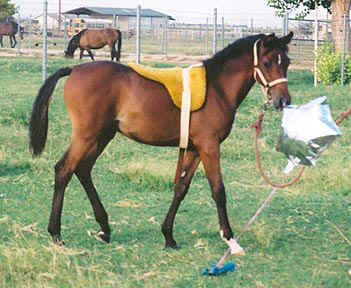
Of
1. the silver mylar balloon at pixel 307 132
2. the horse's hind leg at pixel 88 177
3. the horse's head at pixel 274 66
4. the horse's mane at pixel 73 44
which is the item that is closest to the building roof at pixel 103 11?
the horse's mane at pixel 73 44

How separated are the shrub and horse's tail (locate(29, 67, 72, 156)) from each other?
15.3m

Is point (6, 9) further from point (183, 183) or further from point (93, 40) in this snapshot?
point (183, 183)

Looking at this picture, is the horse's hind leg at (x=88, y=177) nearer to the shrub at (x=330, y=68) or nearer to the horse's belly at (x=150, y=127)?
the horse's belly at (x=150, y=127)

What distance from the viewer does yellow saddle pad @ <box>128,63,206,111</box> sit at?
650cm

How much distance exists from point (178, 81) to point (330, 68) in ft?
50.4

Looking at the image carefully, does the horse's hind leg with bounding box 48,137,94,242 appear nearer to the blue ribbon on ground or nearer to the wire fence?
the blue ribbon on ground

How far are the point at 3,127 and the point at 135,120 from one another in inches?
258

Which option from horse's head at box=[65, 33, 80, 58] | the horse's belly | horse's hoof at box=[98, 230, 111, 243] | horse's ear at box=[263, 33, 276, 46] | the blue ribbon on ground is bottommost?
the blue ribbon on ground

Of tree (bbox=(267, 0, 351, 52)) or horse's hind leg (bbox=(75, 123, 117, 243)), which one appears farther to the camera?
tree (bbox=(267, 0, 351, 52))

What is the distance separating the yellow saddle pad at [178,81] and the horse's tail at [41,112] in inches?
25.8

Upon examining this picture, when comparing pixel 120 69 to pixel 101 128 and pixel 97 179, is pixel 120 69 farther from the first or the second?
pixel 97 179

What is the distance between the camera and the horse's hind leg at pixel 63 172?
6.49 m

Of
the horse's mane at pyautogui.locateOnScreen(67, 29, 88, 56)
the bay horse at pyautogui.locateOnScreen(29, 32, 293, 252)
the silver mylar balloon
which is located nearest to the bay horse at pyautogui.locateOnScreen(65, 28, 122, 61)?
the horse's mane at pyautogui.locateOnScreen(67, 29, 88, 56)

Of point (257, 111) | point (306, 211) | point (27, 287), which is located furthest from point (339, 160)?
point (27, 287)
